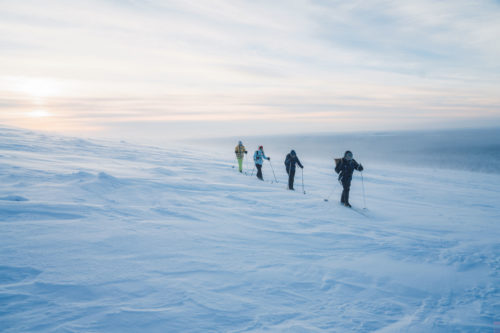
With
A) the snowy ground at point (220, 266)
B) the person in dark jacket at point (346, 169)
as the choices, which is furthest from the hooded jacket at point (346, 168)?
the snowy ground at point (220, 266)

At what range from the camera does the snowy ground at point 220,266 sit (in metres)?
3.45

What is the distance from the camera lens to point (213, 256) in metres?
5.04

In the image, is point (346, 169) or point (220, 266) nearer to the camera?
point (220, 266)

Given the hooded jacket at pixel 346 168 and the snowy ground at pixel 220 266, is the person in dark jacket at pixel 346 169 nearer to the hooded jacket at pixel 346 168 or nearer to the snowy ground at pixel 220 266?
the hooded jacket at pixel 346 168

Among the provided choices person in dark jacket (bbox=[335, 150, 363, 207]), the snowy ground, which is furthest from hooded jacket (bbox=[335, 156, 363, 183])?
the snowy ground

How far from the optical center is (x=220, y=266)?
4695mm

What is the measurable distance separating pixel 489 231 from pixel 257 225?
24.6 feet

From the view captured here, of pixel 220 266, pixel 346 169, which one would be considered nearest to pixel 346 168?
pixel 346 169

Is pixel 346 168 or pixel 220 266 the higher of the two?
pixel 346 168

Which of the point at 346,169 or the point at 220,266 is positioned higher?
the point at 346,169

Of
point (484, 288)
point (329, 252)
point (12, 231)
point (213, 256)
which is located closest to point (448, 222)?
point (484, 288)

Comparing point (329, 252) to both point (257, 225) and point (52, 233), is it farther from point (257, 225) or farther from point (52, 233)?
point (52, 233)

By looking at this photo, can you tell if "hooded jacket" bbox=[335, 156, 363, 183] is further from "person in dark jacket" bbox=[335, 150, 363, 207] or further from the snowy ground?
the snowy ground

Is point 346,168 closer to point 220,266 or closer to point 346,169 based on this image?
point 346,169
